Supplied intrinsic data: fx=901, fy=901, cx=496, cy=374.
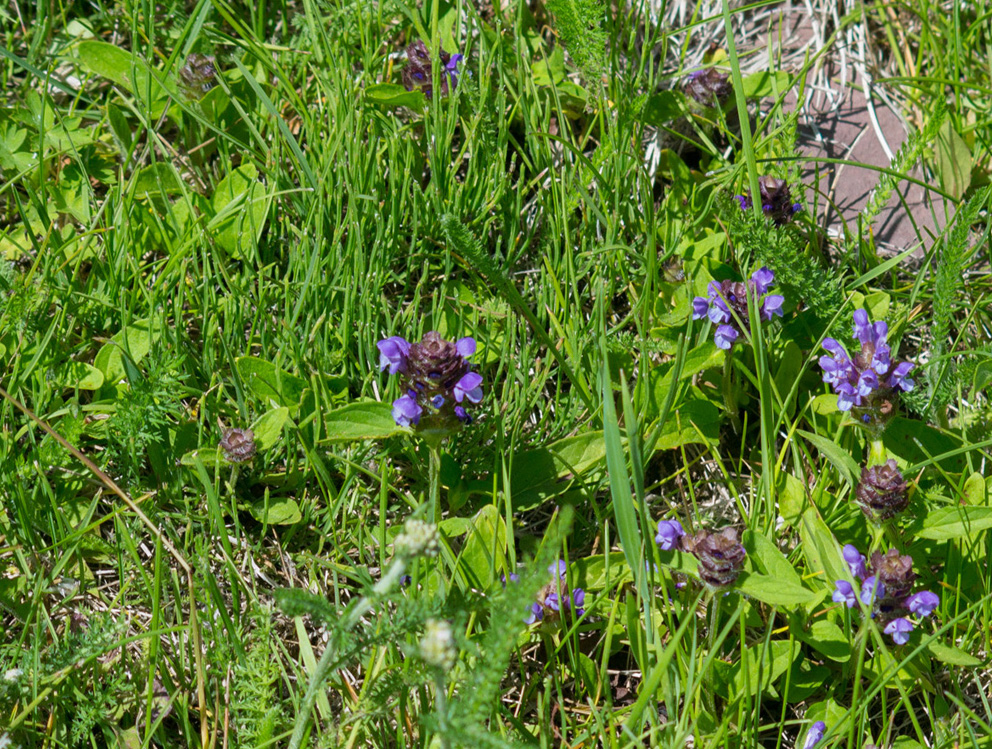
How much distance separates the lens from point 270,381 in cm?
241

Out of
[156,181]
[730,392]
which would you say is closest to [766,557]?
→ [730,392]

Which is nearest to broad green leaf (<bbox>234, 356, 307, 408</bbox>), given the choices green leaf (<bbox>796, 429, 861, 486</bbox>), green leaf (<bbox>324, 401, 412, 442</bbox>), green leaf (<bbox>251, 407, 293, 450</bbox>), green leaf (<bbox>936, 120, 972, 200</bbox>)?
green leaf (<bbox>251, 407, 293, 450</bbox>)

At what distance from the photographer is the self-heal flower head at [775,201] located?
2.76m

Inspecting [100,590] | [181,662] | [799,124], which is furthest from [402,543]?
[799,124]

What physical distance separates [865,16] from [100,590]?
3472 mm

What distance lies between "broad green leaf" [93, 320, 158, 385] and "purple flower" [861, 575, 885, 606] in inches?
74.6

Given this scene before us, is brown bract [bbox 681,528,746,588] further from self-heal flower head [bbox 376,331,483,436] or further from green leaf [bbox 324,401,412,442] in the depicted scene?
green leaf [bbox 324,401,412,442]

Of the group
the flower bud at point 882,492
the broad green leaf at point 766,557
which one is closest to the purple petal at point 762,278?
the flower bud at point 882,492

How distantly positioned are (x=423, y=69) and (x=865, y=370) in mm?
1652

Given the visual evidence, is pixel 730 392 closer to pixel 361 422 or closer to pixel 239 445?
pixel 361 422

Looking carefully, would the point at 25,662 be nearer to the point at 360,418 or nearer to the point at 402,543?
the point at 360,418

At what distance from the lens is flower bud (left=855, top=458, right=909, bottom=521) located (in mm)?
2119

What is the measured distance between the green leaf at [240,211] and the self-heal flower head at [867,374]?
165cm

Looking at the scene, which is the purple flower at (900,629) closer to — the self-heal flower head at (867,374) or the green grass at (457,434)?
the green grass at (457,434)
